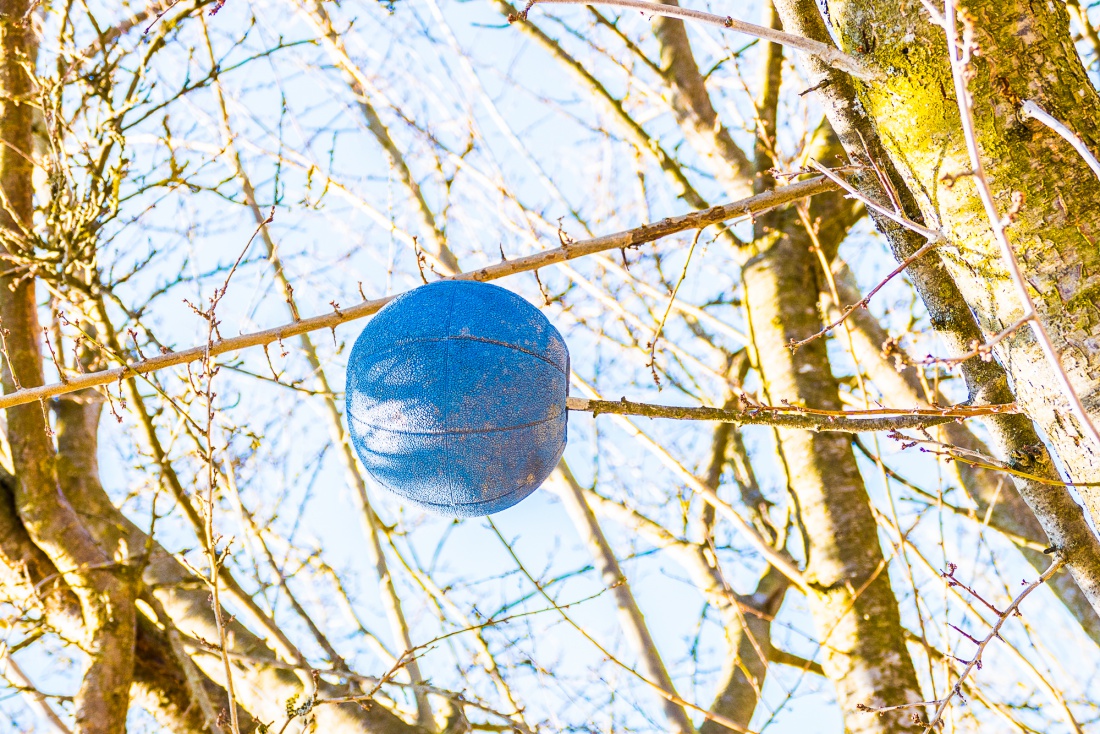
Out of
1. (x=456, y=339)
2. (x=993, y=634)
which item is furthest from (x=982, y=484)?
(x=456, y=339)

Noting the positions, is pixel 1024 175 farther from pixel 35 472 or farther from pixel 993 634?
pixel 35 472

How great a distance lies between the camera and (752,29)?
5.05ft

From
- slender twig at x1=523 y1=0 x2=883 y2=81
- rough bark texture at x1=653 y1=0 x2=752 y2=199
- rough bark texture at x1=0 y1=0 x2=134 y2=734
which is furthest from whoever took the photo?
rough bark texture at x1=653 y1=0 x2=752 y2=199

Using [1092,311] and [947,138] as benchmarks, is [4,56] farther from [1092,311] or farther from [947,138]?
[1092,311]

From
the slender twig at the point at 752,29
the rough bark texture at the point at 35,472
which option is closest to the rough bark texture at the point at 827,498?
the slender twig at the point at 752,29

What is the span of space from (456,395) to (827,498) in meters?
2.32

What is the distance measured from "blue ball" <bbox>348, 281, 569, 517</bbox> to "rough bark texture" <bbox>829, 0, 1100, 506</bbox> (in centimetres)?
99

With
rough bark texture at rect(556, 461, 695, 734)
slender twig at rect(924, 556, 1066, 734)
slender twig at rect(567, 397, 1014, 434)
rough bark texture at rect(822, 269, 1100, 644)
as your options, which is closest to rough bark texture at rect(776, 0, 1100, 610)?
slender twig at rect(924, 556, 1066, 734)

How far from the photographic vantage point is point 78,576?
3.90 m

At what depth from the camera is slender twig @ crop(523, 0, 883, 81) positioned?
1.47m

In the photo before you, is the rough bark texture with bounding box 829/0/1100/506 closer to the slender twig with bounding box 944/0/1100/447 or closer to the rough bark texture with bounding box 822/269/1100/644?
the slender twig with bounding box 944/0/1100/447

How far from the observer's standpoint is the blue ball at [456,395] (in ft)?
6.42

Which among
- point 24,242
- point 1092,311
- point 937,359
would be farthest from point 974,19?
point 24,242

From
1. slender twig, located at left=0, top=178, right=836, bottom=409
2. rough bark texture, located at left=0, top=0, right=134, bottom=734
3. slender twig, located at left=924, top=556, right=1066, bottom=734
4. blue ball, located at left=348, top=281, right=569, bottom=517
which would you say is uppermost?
rough bark texture, located at left=0, top=0, right=134, bottom=734
